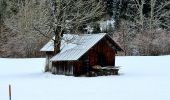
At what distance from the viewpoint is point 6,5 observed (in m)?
79.8

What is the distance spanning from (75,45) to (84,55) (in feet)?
6.95

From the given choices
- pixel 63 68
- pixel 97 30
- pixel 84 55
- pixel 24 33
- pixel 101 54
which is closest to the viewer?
pixel 84 55

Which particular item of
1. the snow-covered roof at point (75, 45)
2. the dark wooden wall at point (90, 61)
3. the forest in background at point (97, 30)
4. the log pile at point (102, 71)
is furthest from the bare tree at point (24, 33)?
the log pile at point (102, 71)

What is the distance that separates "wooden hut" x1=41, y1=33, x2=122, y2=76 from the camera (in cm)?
3978

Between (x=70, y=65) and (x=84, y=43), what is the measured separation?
7.19ft

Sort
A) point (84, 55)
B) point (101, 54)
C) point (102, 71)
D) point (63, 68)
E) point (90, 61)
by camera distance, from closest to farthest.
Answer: point (102, 71), point (84, 55), point (90, 61), point (63, 68), point (101, 54)

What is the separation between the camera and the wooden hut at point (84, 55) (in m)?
39.8

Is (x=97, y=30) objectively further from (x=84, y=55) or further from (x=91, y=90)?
(x=91, y=90)

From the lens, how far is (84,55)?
40.0 metres

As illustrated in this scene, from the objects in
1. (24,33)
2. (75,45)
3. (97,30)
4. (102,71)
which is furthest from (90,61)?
(97,30)

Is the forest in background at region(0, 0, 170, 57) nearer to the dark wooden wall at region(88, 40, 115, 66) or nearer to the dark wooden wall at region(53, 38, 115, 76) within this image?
the dark wooden wall at region(88, 40, 115, 66)

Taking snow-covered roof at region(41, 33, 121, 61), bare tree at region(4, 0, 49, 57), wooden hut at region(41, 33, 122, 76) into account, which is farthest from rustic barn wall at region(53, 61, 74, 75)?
bare tree at region(4, 0, 49, 57)

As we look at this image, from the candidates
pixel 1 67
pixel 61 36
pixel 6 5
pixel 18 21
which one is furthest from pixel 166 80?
pixel 6 5

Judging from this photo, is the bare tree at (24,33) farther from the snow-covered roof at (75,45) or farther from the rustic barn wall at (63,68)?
the rustic barn wall at (63,68)
